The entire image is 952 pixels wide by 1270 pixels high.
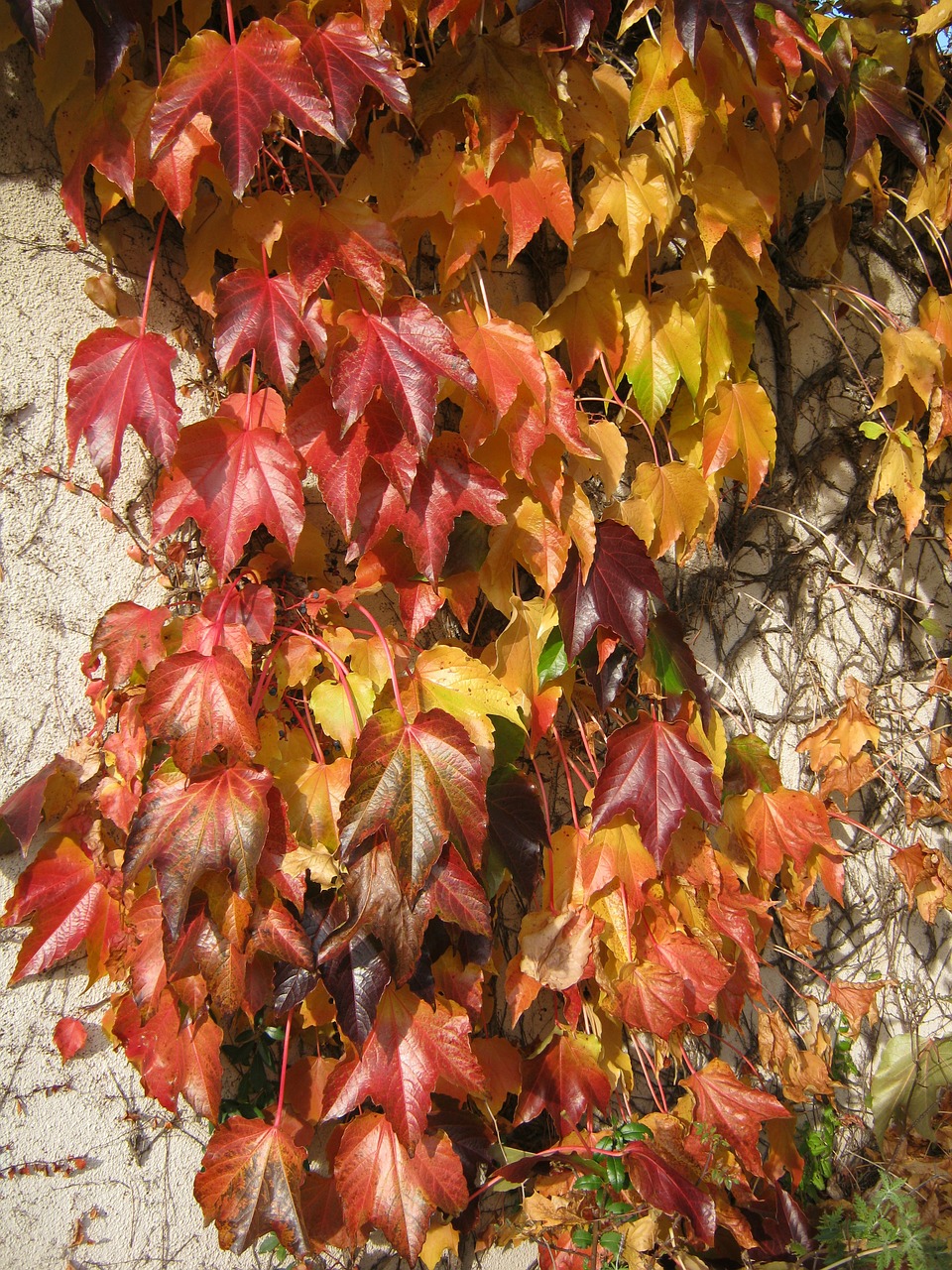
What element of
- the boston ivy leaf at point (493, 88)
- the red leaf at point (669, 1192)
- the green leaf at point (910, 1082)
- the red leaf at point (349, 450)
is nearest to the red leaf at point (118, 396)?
the red leaf at point (349, 450)

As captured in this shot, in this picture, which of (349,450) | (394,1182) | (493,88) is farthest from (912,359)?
(394,1182)

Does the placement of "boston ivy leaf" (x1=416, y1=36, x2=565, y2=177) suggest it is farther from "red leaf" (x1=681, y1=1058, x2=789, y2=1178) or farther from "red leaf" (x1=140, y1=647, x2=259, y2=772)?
"red leaf" (x1=681, y1=1058, x2=789, y2=1178)

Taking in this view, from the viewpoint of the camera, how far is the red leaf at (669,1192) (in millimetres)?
1479

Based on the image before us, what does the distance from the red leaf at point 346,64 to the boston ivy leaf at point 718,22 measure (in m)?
0.50

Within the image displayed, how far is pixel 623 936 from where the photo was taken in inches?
59.0

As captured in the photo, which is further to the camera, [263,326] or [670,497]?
[670,497]

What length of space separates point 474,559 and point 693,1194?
1287 mm

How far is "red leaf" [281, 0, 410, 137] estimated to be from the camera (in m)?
1.16

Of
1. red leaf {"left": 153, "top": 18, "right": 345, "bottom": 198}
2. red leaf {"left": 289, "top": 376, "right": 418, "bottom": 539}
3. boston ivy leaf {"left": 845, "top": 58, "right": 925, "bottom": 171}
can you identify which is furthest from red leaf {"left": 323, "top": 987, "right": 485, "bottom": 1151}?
boston ivy leaf {"left": 845, "top": 58, "right": 925, "bottom": 171}

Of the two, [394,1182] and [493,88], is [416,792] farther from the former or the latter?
[493,88]

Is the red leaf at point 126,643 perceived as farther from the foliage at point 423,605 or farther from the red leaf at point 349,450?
the red leaf at point 349,450

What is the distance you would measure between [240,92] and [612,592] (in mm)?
A: 984

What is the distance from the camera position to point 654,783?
1.48 metres

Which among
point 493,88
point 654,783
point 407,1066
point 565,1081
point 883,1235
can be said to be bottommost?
point 565,1081
